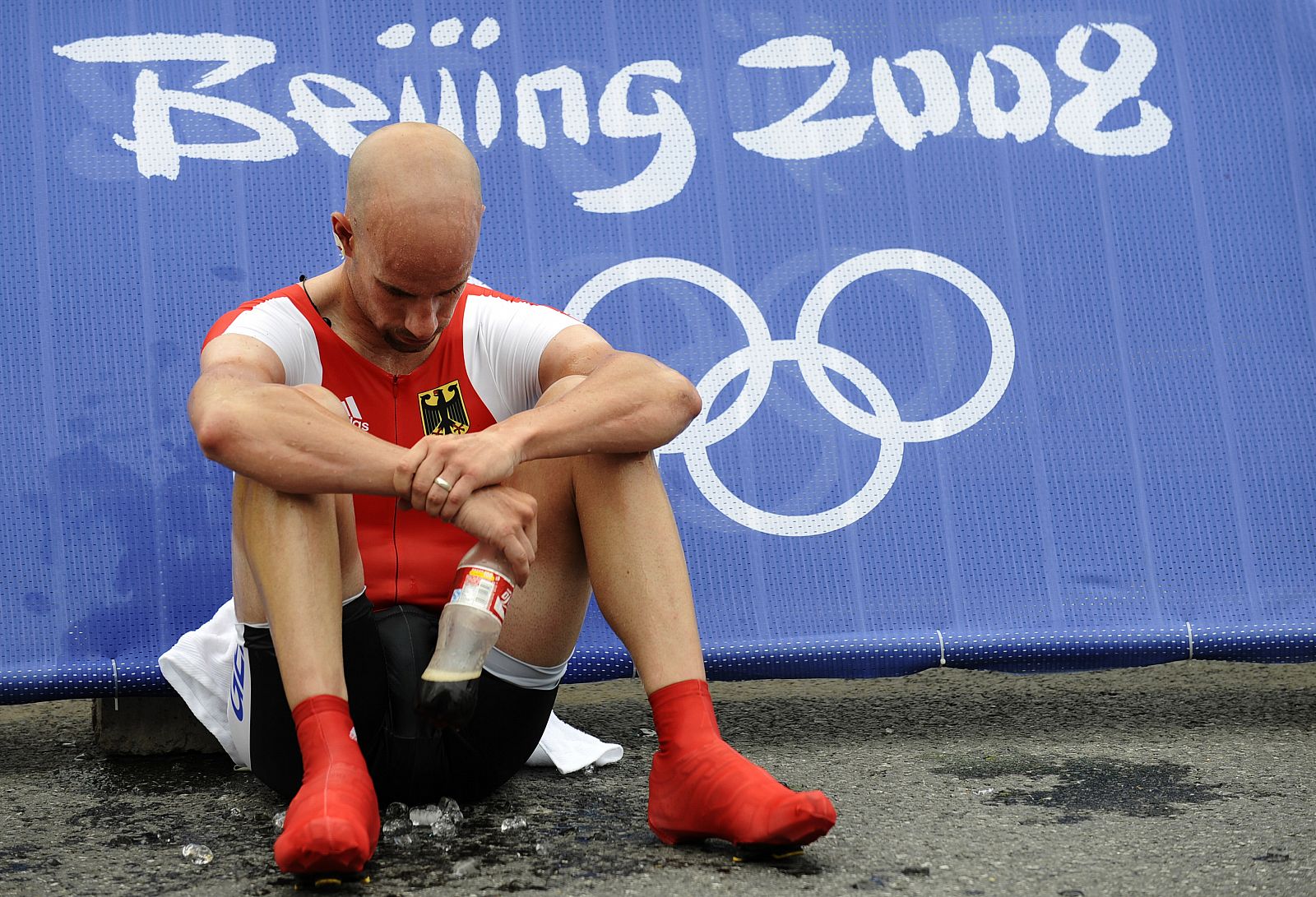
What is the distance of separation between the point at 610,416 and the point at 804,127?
166cm

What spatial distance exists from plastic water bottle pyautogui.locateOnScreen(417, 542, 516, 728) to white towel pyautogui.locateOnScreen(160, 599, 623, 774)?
713 mm

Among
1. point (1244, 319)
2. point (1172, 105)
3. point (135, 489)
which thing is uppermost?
point (1172, 105)

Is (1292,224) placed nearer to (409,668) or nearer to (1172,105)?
(1172,105)

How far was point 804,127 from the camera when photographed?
3594 mm

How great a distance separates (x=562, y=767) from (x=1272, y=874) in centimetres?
132

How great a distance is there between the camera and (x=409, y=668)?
234 centimetres

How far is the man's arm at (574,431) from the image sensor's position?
211 centimetres

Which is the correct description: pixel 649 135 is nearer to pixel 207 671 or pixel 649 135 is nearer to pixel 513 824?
pixel 207 671

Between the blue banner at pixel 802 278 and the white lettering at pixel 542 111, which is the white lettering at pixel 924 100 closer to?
the blue banner at pixel 802 278

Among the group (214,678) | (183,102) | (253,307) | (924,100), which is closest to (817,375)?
(924,100)

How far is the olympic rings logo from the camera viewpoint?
10.8 ft

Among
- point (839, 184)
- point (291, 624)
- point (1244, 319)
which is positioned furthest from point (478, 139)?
point (1244, 319)

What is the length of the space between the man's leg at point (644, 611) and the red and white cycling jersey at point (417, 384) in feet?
0.71

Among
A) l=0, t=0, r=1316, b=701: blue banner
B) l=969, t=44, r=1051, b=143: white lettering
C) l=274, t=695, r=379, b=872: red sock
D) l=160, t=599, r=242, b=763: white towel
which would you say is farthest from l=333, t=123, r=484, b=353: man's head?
l=969, t=44, r=1051, b=143: white lettering
